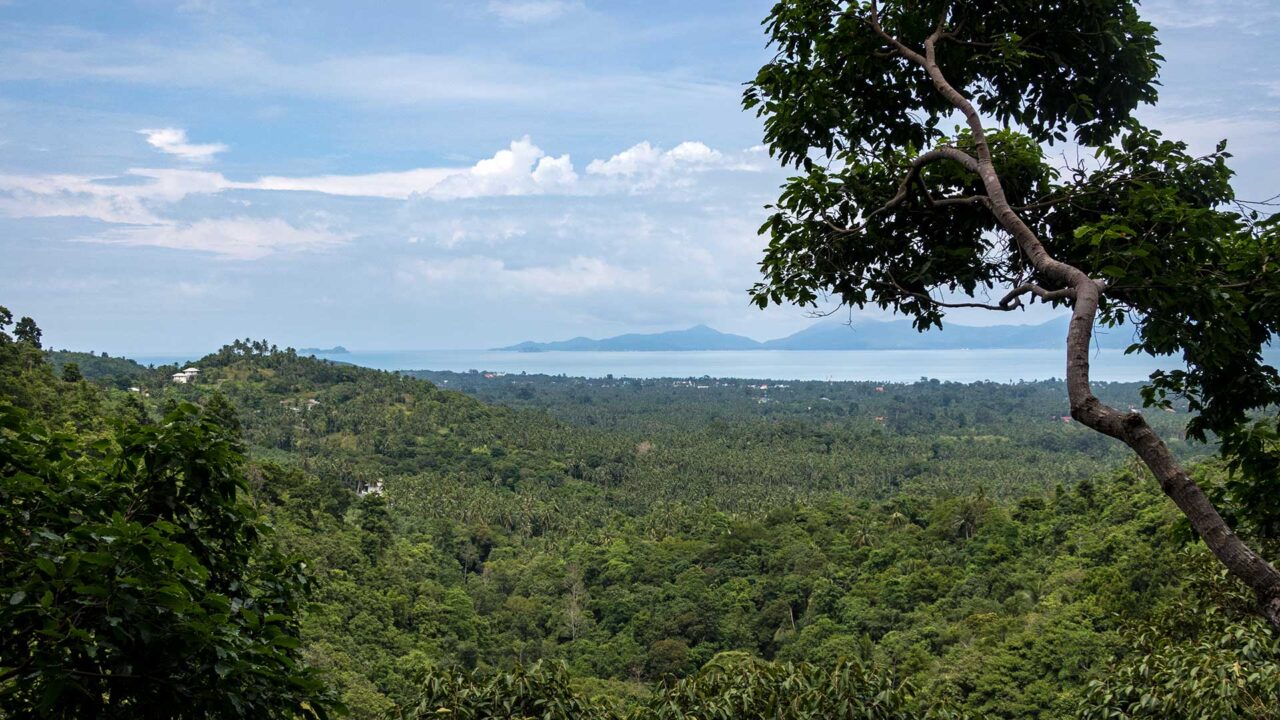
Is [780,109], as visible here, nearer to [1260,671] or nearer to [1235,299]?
[1235,299]

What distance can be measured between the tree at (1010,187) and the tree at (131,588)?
7.17ft

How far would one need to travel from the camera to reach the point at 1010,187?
3.27 meters

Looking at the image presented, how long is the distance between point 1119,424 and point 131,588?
2.46 m

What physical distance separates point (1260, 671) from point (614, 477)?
66.3 m

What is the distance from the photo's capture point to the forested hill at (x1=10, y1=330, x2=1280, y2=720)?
4.61 m

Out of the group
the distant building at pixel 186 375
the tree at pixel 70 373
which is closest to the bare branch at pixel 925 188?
the tree at pixel 70 373

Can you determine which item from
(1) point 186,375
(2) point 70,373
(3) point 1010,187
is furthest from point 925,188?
(1) point 186,375

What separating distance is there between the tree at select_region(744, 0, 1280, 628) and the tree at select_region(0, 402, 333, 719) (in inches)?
86.0

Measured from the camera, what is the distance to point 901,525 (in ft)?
135

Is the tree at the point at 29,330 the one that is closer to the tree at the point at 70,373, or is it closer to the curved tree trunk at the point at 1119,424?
the tree at the point at 70,373

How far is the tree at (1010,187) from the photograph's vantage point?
2.65 metres

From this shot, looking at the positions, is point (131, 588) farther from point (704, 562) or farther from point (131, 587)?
point (704, 562)

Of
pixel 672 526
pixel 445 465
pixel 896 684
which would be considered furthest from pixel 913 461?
pixel 896 684

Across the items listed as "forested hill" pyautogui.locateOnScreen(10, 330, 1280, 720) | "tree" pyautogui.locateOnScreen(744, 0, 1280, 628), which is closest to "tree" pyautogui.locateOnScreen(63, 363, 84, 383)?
"forested hill" pyautogui.locateOnScreen(10, 330, 1280, 720)
